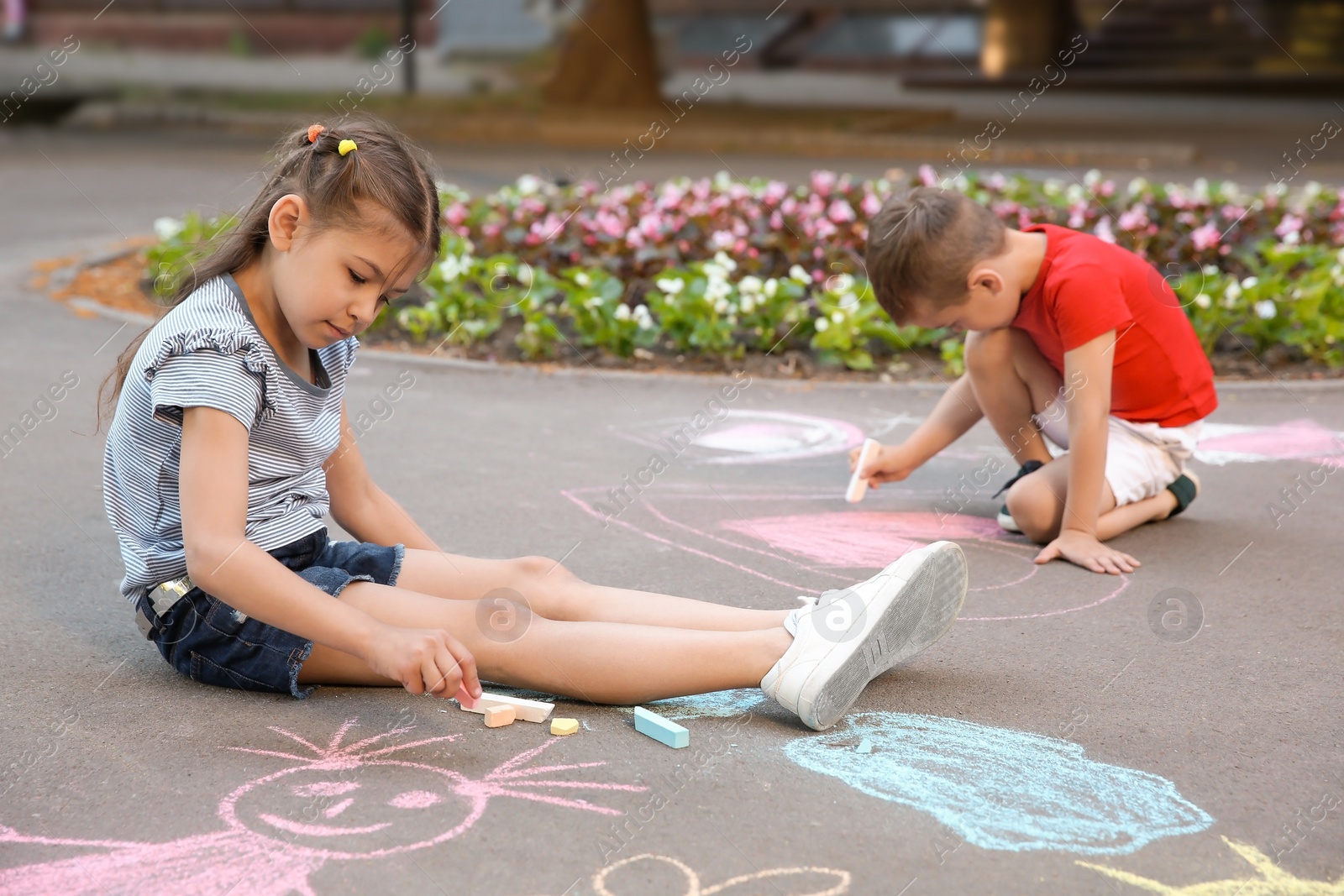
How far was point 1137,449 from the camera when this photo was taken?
3.46m

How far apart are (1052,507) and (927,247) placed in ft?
2.43

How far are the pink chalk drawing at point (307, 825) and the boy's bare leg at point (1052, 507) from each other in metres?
1.54

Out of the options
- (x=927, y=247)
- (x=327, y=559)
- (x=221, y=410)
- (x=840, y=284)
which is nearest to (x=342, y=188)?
(x=221, y=410)

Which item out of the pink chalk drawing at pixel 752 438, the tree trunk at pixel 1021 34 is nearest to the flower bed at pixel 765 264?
the pink chalk drawing at pixel 752 438

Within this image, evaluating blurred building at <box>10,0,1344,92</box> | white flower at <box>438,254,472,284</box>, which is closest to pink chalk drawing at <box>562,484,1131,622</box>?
white flower at <box>438,254,472,284</box>

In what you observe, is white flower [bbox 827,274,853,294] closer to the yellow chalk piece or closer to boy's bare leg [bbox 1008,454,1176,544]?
boy's bare leg [bbox 1008,454,1176,544]

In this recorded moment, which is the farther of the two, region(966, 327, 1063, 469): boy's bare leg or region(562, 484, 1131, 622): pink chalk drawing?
region(966, 327, 1063, 469): boy's bare leg

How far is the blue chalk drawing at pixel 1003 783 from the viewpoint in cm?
206

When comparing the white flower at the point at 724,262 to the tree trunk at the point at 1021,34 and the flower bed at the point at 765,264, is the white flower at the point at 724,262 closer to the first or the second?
the flower bed at the point at 765,264

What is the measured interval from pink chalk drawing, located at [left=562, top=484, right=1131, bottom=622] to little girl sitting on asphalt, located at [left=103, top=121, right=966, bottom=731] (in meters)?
0.62

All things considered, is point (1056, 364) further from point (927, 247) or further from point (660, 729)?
point (660, 729)

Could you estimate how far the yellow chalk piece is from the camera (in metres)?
2.36

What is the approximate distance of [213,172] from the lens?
11469 millimetres

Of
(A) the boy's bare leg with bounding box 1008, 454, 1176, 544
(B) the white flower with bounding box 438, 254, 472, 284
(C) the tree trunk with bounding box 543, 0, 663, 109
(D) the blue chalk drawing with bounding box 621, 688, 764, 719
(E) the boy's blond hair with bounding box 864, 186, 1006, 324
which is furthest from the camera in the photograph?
(C) the tree trunk with bounding box 543, 0, 663, 109
